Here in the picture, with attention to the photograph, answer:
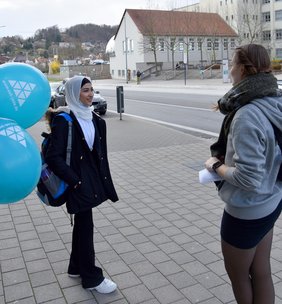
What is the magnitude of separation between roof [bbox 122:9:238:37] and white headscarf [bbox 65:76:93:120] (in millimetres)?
59829

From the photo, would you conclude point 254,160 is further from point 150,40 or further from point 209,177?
point 150,40

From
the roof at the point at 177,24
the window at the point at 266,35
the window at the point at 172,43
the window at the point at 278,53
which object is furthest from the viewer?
the window at the point at 266,35

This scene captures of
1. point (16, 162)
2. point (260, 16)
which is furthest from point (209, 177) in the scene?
point (260, 16)

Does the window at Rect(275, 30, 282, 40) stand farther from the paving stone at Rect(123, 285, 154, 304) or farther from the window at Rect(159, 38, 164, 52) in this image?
the paving stone at Rect(123, 285, 154, 304)

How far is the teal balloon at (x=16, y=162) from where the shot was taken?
2377 mm

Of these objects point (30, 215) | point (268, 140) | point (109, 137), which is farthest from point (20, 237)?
point (109, 137)

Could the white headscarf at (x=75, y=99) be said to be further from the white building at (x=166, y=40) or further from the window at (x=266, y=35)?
the window at (x=266, y=35)

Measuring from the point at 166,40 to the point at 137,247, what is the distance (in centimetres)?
6153

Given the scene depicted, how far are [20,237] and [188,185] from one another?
112 inches

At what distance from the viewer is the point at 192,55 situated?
67062mm

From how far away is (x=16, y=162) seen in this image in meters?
2.40

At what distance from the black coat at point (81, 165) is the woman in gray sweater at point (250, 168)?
119cm

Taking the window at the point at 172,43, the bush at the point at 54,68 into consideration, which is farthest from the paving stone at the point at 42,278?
the bush at the point at 54,68

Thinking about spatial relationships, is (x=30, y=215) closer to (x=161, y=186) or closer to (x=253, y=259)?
(x=161, y=186)
